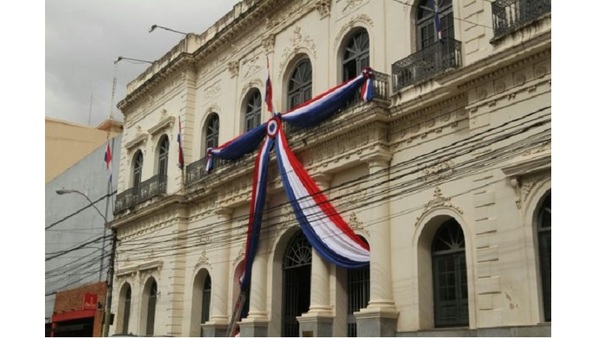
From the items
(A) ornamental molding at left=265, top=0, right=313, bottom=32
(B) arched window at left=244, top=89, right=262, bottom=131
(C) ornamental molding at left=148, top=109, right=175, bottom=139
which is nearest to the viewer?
(A) ornamental molding at left=265, top=0, right=313, bottom=32

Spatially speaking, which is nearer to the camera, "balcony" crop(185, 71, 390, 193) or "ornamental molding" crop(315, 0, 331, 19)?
"balcony" crop(185, 71, 390, 193)

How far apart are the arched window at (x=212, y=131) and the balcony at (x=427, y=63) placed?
8.56 m

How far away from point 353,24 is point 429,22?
2.46 meters

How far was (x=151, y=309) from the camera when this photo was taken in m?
22.9

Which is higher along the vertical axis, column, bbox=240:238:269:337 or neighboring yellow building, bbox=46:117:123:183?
neighboring yellow building, bbox=46:117:123:183

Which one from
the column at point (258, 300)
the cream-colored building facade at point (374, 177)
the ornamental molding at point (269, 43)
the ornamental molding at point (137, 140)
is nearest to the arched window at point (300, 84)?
the cream-colored building facade at point (374, 177)

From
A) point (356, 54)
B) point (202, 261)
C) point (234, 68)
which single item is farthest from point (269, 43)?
point (202, 261)

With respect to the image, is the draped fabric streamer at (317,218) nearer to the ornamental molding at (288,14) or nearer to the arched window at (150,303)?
the ornamental molding at (288,14)

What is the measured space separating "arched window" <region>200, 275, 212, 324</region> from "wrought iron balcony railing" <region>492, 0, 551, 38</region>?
12.2 metres

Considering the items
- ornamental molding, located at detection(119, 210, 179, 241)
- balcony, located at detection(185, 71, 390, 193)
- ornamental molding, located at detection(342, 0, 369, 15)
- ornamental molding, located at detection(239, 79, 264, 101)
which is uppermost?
ornamental molding, located at detection(342, 0, 369, 15)

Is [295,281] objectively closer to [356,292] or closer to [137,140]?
[356,292]

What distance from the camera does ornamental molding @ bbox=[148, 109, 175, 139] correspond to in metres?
23.8

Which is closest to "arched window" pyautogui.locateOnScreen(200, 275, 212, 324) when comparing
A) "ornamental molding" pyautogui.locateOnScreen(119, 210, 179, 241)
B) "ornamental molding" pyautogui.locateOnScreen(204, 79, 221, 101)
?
"ornamental molding" pyautogui.locateOnScreen(119, 210, 179, 241)

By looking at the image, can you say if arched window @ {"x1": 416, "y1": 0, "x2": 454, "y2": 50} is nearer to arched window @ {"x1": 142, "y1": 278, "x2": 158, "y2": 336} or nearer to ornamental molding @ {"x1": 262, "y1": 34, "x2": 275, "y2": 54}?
ornamental molding @ {"x1": 262, "y1": 34, "x2": 275, "y2": 54}
